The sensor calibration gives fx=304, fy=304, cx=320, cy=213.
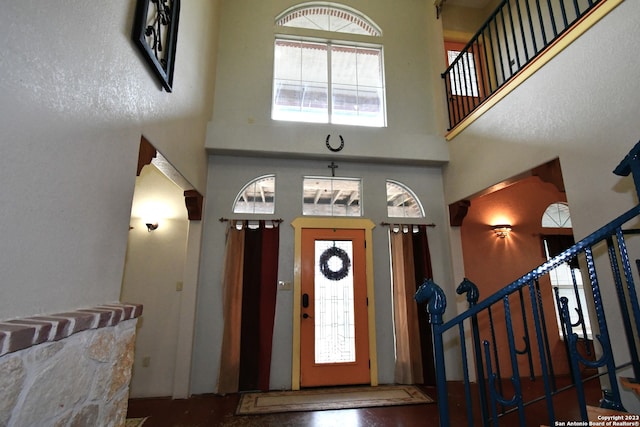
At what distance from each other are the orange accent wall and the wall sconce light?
5 centimetres

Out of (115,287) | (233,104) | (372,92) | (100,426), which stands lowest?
(100,426)

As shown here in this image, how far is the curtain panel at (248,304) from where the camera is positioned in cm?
370

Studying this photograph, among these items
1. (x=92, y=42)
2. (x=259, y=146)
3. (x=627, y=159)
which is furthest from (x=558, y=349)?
(x=92, y=42)

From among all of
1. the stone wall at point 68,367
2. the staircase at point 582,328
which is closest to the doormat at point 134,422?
the stone wall at point 68,367

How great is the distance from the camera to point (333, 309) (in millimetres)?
4059

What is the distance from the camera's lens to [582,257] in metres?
2.41

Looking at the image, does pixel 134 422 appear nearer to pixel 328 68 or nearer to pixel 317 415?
pixel 317 415

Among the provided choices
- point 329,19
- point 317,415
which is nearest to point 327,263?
point 317,415

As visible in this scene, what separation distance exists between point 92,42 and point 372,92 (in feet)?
13.0

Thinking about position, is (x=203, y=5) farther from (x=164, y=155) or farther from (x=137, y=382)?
(x=137, y=382)

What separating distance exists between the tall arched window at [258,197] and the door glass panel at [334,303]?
2.89ft

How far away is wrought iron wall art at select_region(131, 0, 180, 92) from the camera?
205cm

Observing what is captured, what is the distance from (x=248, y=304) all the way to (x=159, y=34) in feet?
9.86

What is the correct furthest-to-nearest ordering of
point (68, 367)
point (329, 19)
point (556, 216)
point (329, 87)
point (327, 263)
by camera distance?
point (329, 19) → point (556, 216) → point (329, 87) → point (327, 263) → point (68, 367)
